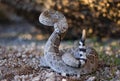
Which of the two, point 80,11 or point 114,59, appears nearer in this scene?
point 114,59

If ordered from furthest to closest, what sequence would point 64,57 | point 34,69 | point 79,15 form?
point 79,15 < point 34,69 < point 64,57

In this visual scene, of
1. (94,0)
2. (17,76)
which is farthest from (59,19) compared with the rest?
(94,0)

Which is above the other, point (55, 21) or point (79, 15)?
point (55, 21)

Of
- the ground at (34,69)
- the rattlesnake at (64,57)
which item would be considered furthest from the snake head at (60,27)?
the ground at (34,69)

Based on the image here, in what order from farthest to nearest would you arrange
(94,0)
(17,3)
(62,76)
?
1. (17,3)
2. (94,0)
3. (62,76)

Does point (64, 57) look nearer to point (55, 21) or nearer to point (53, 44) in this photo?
point (53, 44)

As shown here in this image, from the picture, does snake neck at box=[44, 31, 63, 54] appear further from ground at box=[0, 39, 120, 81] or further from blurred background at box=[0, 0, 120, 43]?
blurred background at box=[0, 0, 120, 43]

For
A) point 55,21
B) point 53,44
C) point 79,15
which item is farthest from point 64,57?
point 79,15

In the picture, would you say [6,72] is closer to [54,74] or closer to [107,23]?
[54,74]
